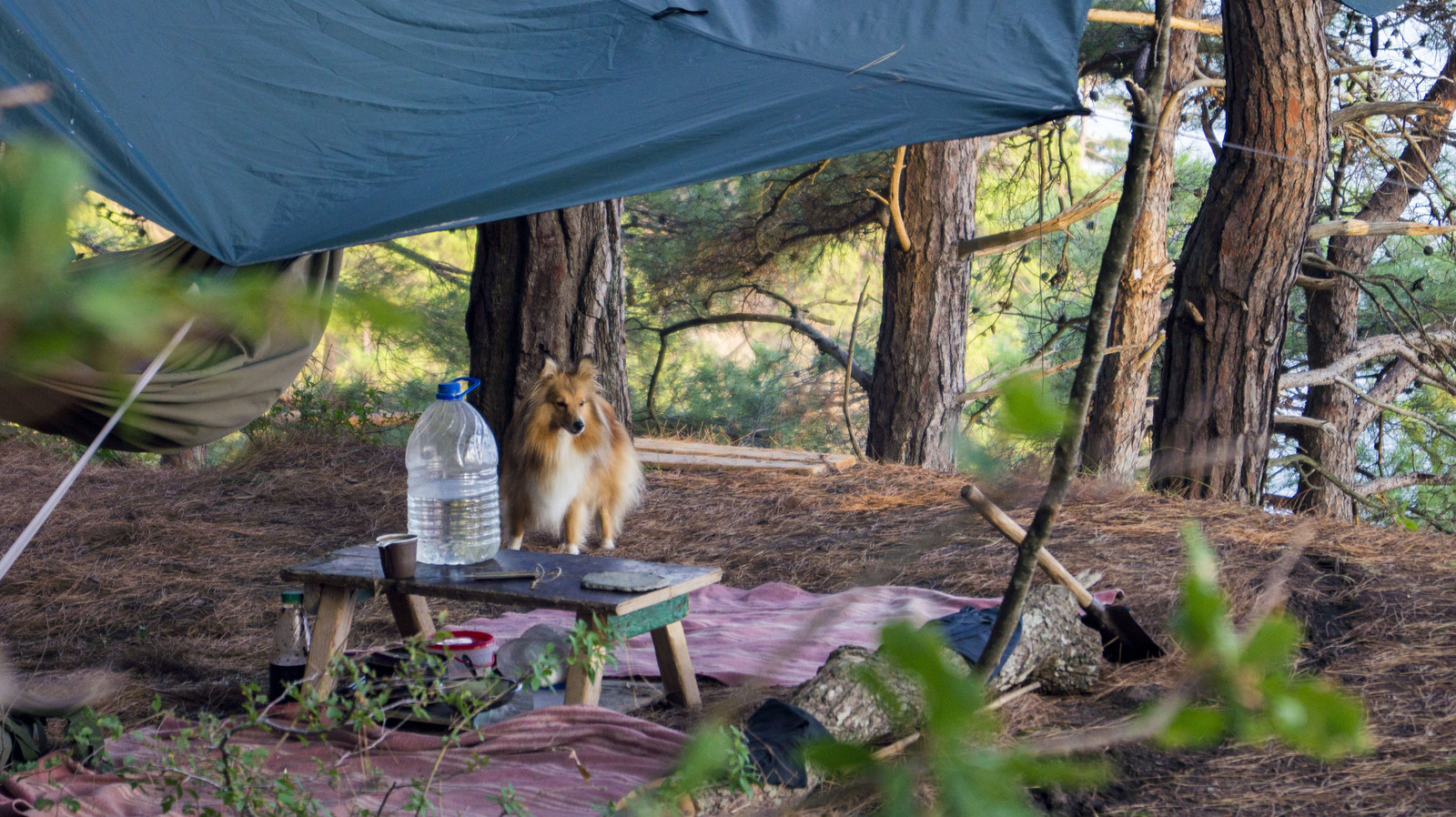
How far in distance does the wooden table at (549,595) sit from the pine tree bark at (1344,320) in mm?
5329

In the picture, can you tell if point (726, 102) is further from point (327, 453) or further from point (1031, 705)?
point (327, 453)

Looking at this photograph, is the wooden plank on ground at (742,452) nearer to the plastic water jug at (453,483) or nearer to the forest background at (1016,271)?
the forest background at (1016,271)

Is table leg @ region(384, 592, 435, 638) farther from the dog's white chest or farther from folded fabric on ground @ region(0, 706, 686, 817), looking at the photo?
the dog's white chest

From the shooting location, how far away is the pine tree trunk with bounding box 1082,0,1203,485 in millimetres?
A: 5719

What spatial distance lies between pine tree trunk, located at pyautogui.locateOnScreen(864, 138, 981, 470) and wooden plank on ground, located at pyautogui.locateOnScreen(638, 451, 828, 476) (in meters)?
0.98

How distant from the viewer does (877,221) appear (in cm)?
720

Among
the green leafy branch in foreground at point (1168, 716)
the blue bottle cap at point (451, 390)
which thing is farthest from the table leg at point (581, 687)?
the green leafy branch in foreground at point (1168, 716)

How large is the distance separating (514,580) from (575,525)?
1.44 m

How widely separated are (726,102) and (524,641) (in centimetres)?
136

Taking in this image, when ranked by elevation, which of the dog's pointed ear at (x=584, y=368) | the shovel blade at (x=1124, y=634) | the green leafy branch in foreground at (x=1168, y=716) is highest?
the dog's pointed ear at (x=584, y=368)

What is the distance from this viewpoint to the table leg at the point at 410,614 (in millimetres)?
2717

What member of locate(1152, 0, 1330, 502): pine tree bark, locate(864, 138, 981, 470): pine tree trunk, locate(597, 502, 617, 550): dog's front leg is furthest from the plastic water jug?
locate(864, 138, 981, 470): pine tree trunk

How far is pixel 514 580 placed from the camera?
2240 mm

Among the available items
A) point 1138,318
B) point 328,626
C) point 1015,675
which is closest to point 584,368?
point 328,626
